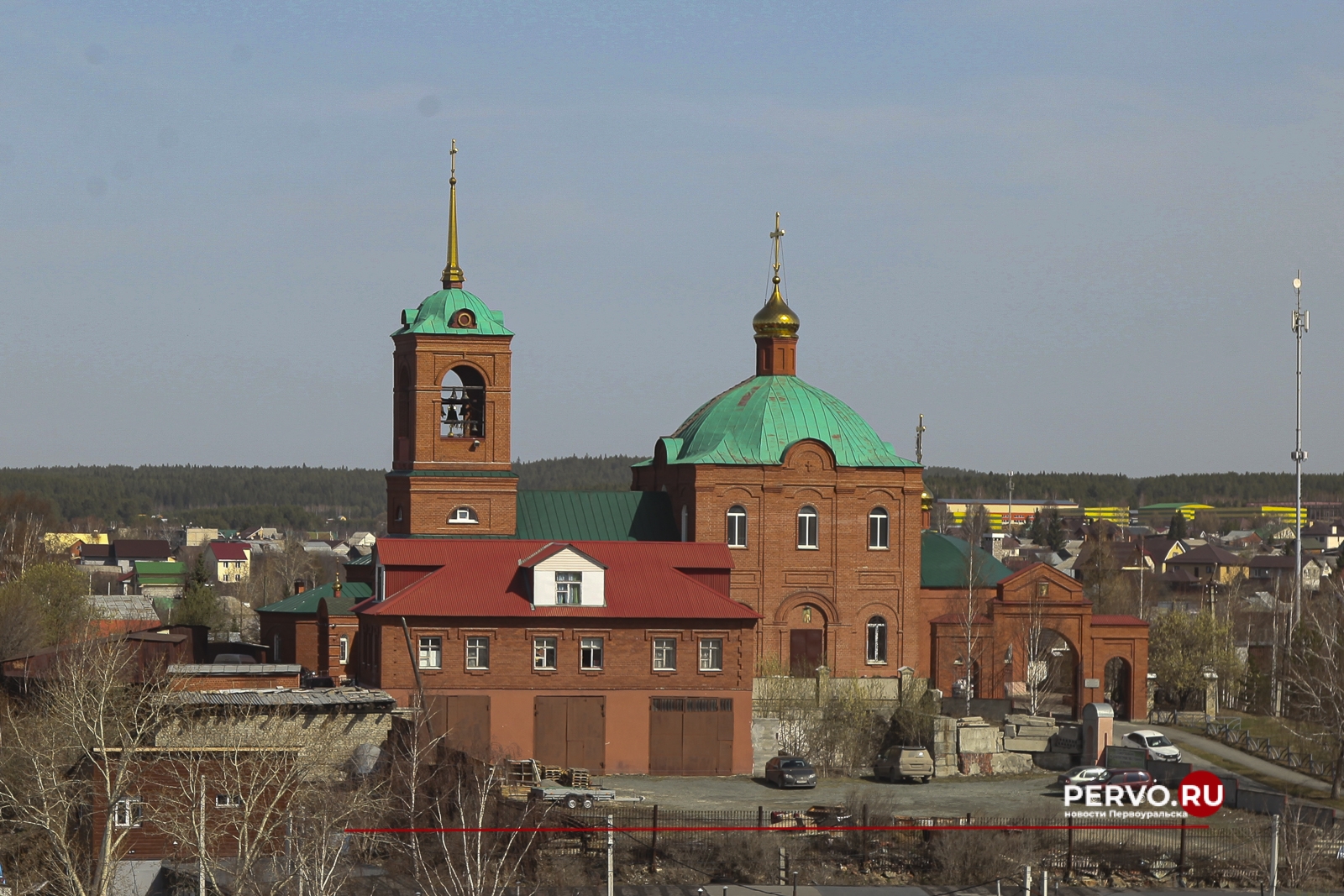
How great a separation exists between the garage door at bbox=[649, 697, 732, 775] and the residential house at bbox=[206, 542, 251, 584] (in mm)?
128521

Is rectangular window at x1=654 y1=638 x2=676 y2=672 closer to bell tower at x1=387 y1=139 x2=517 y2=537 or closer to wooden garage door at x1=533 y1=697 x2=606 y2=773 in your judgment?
wooden garage door at x1=533 y1=697 x2=606 y2=773

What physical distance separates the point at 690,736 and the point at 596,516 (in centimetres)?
1181

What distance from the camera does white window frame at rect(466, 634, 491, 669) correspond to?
51.7 metres

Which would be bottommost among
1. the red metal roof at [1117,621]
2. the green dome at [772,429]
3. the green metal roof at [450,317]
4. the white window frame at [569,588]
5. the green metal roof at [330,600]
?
the red metal roof at [1117,621]

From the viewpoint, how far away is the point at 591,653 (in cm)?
5219

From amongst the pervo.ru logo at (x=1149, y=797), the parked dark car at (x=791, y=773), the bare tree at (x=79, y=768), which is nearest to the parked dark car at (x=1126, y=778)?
the pervo.ru logo at (x=1149, y=797)

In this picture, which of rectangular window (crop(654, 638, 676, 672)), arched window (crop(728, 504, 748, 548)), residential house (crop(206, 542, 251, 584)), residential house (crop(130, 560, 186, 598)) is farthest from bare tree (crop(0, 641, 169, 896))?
residential house (crop(206, 542, 251, 584))

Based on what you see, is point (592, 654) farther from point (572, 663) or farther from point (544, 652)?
point (544, 652)

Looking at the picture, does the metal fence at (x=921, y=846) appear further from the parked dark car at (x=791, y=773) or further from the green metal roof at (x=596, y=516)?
the green metal roof at (x=596, y=516)

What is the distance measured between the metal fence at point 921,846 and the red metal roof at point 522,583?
10.6m

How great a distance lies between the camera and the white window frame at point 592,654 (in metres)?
52.1

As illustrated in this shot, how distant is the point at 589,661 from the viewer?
171ft

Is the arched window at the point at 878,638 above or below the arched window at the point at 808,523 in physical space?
below

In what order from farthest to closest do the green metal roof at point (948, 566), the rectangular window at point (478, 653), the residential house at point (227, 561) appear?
the residential house at point (227, 561)
the green metal roof at point (948, 566)
the rectangular window at point (478, 653)
